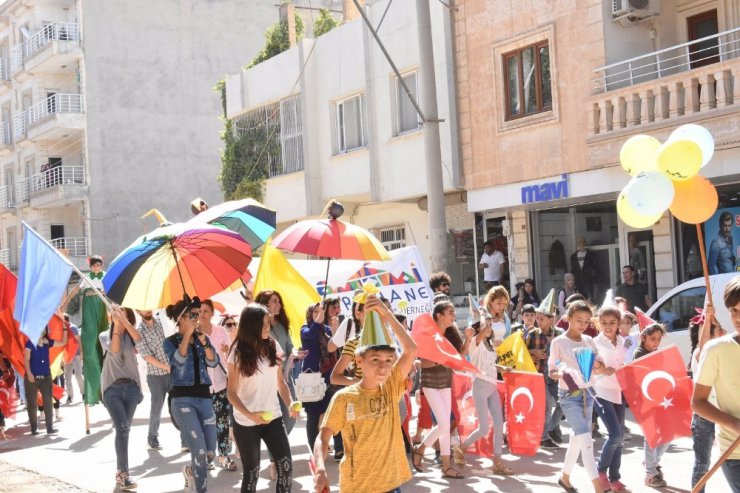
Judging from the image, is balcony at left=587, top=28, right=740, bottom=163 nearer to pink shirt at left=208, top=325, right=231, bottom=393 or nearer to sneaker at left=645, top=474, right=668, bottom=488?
Result: sneaker at left=645, top=474, right=668, bottom=488

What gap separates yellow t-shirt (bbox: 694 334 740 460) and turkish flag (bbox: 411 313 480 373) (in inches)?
177

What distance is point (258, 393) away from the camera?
7430 millimetres

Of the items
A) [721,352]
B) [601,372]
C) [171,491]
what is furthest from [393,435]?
[171,491]

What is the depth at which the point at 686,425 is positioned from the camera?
28.7ft

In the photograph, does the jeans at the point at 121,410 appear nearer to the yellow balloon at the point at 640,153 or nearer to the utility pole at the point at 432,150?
the yellow balloon at the point at 640,153

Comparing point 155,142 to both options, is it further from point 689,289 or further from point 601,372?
point 601,372

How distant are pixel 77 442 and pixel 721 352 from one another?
10.7 meters

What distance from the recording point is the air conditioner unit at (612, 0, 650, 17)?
1738 centimetres

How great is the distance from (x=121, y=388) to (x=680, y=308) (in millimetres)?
7979

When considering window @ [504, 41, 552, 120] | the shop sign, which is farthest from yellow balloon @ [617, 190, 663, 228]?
window @ [504, 41, 552, 120]

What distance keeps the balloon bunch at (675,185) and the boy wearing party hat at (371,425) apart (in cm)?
231

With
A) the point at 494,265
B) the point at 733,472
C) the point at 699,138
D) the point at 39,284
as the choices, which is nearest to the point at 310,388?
the point at 39,284

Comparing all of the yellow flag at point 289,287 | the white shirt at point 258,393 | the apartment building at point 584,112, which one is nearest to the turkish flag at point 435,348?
the yellow flag at point 289,287

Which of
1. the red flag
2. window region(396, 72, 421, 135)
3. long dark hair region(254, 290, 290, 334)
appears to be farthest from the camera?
window region(396, 72, 421, 135)
